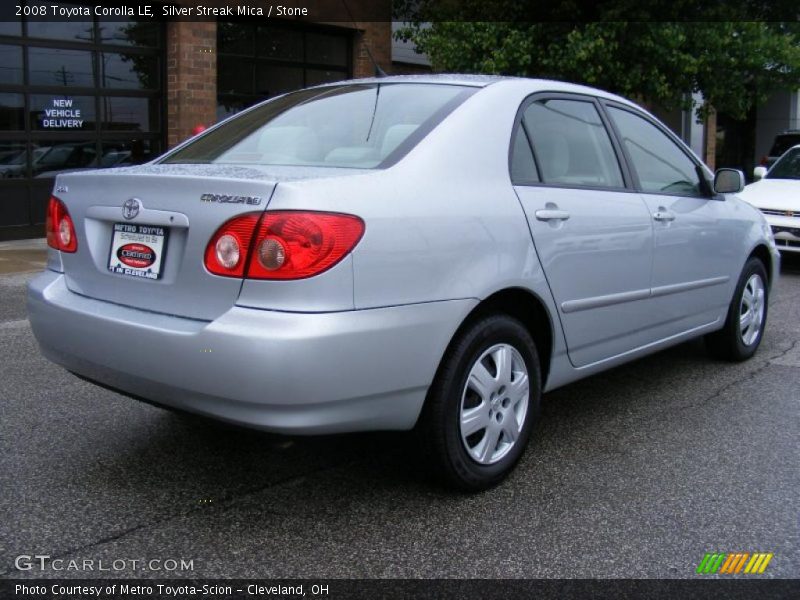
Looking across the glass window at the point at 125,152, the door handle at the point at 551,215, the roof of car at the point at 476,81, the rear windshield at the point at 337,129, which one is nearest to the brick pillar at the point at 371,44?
the glass window at the point at 125,152

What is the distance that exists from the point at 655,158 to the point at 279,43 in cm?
1005

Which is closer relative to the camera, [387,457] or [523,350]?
[523,350]

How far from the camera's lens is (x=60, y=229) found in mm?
3531

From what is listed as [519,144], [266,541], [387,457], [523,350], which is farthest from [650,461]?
[266,541]

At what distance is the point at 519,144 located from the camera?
371 cm

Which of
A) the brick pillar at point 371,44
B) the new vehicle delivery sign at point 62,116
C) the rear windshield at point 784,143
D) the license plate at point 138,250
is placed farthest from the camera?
the rear windshield at point 784,143

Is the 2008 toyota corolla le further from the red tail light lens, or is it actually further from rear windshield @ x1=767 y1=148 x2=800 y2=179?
rear windshield @ x1=767 y1=148 x2=800 y2=179

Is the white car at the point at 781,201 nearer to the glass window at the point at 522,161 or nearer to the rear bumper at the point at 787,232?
the rear bumper at the point at 787,232

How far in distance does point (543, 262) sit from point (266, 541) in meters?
1.52

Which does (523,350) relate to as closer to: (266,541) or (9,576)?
(266,541)

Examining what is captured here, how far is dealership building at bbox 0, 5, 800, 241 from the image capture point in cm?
1109

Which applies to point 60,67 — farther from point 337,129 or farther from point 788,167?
point 788,167

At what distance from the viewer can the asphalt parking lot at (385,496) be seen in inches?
115

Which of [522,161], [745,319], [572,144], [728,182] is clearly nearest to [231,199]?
[522,161]
